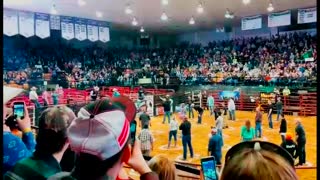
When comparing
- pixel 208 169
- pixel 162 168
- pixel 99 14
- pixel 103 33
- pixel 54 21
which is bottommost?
pixel 208 169

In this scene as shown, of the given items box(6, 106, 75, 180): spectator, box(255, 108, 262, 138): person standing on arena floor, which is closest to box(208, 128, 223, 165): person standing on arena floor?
box(255, 108, 262, 138): person standing on arena floor

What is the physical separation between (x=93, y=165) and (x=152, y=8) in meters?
13.7

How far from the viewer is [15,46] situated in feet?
59.8

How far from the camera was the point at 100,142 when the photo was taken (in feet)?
3.83

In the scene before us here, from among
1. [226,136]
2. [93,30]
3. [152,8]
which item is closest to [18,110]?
[226,136]

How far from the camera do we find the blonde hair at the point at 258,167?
90 cm

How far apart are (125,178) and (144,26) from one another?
1824cm

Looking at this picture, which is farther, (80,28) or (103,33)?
(103,33)

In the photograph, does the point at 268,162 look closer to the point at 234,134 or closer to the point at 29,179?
the point at 29,179

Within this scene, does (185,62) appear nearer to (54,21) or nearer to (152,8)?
(152,8)

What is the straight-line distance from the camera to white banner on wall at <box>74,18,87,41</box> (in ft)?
47.5

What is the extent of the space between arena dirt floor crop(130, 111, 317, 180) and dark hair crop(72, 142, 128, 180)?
6473mm

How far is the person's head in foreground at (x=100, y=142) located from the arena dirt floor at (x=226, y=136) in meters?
6.46

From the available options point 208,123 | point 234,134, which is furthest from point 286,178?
point 208,123
